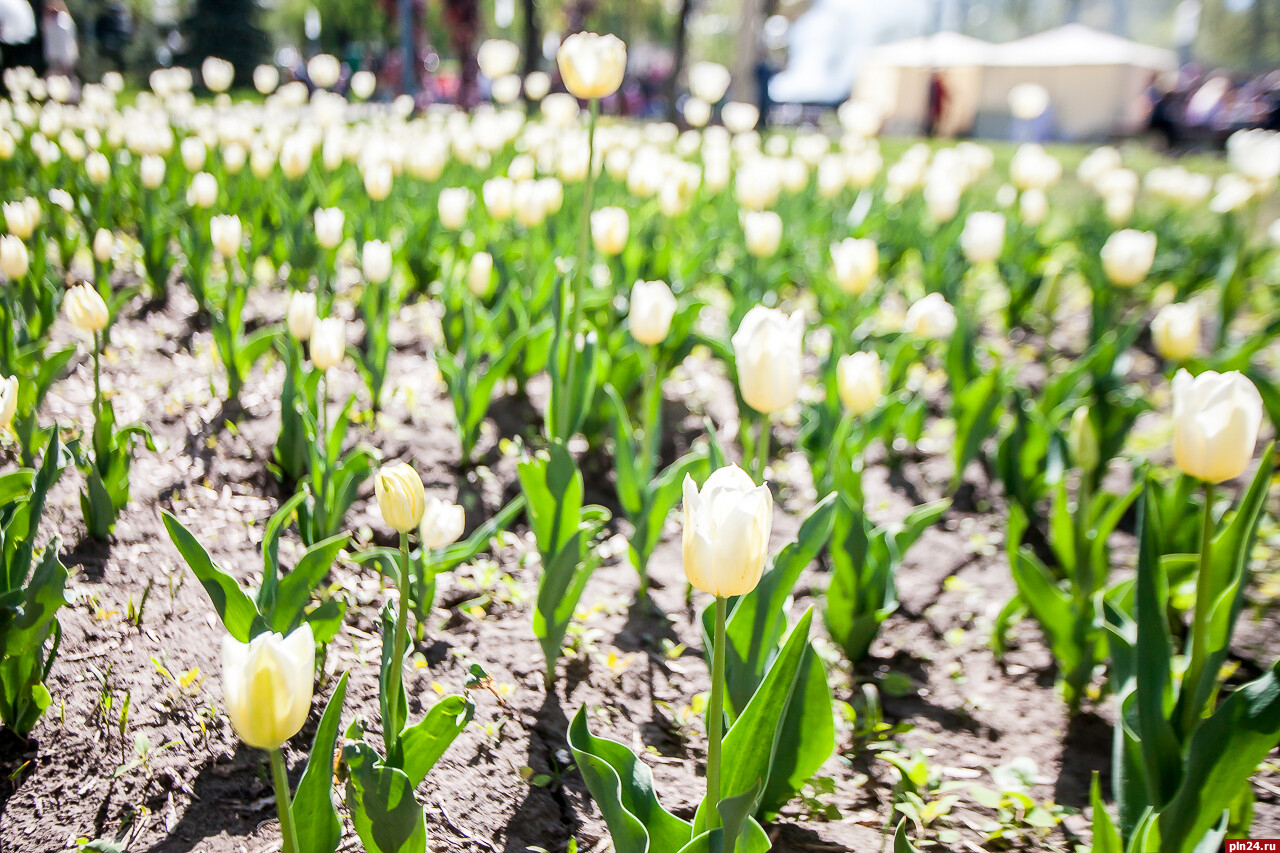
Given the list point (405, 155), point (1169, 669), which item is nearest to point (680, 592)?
point (1169, 669)

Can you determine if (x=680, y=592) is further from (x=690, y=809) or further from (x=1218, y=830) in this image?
(x=1218, y=830)

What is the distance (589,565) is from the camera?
1.71 meters

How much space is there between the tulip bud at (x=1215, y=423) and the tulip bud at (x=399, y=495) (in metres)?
1.12

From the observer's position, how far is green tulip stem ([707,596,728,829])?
41.5 inches

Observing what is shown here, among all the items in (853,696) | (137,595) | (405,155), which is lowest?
(853,696)

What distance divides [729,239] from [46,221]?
3158mm

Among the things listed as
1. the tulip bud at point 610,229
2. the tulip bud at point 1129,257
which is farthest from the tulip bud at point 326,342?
the tulip bud at point 1129,257

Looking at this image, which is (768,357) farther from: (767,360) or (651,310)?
(651,310)

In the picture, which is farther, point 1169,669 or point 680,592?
point 680,592

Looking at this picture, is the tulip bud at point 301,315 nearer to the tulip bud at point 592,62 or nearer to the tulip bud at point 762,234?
the tulip bud at point 592,62

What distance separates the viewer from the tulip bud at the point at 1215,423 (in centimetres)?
128

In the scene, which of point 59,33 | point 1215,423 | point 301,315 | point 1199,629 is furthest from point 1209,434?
point 59,33

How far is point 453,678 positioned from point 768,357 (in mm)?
915

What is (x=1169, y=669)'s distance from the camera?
4.48 feet
